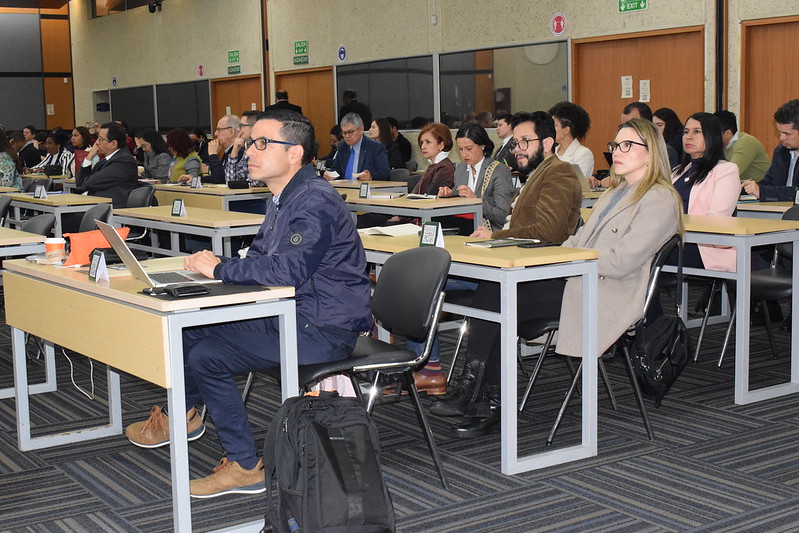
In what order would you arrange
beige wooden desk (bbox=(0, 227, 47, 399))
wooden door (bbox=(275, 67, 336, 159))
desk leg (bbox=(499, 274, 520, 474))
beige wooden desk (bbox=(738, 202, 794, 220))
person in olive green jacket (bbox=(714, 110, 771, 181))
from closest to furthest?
1. desk leg (bbox=(499, 274, 520, 474))
2. beige wooden desk (bbox=(0, 227, 47, 399))
3. beige wooden desk (bbox=(738, 202, 794, 220))
4. person in olive green jacket (bbox=(714, 110, 771, 181))
5. wooden door (bbox=(275, 67, 336, 159))

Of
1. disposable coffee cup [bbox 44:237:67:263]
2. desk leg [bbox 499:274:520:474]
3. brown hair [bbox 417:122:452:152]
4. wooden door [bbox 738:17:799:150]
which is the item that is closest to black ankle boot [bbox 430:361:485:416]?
desk leg [bbox 499:274:520:474]

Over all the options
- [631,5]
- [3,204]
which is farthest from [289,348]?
[631,5]

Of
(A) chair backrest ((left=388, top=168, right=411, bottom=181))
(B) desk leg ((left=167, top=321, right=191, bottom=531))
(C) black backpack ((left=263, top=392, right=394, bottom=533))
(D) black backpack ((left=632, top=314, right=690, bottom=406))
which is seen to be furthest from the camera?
(A) chair backrest ((left=388, top=168, right=411, bottom=181))

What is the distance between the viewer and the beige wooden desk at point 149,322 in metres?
2.65

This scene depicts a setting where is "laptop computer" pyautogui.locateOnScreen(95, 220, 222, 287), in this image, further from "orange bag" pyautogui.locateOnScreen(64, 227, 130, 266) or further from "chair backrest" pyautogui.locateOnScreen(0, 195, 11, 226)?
"chair backrest" pyautogui.locateOnScreen(0, 195, 11, 226)

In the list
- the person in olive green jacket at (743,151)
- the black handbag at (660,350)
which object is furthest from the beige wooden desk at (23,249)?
the person in olive green jacket at (743,151)

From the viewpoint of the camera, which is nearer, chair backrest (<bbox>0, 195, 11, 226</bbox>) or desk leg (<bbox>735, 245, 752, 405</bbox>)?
desk leg (<bbox>735, 245, 752, 405</bbox>)

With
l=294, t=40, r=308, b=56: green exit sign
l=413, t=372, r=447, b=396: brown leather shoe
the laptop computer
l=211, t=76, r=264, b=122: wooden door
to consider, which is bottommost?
l=413, t=372, r=447, b=396: brown leather shoe

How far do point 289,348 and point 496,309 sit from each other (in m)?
1.28

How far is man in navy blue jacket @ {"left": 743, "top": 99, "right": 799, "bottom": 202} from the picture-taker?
566 cm

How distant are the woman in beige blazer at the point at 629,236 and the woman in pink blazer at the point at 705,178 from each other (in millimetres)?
1096

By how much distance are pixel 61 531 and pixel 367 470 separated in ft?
3.64

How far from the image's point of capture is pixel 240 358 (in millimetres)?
3029

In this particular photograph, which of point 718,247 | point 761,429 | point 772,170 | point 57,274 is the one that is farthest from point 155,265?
point 772,170
